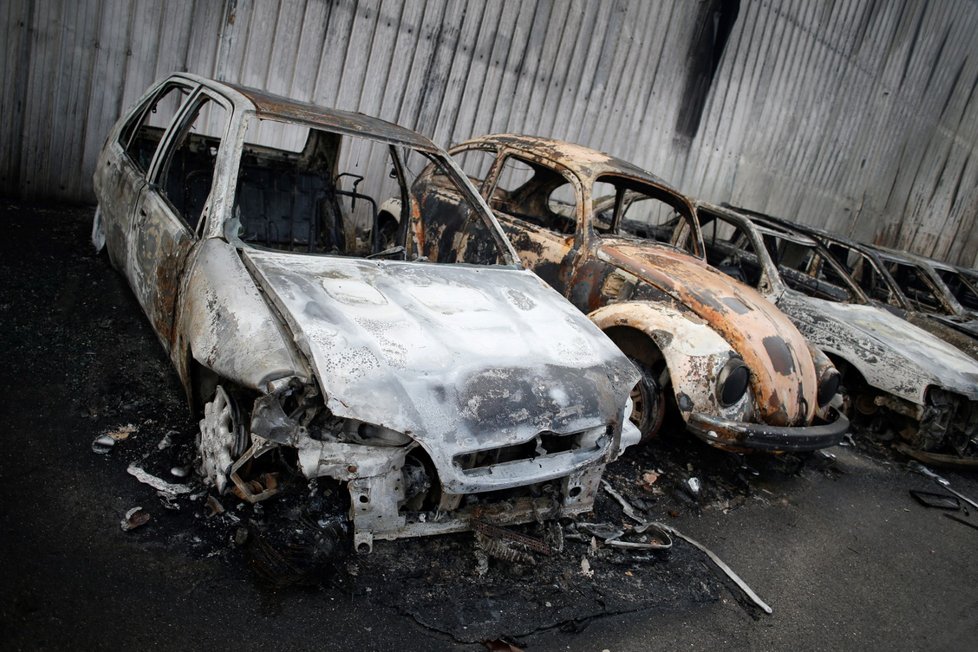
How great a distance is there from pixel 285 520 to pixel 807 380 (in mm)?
3359

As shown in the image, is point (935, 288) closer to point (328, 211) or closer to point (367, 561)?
point (328, 211)

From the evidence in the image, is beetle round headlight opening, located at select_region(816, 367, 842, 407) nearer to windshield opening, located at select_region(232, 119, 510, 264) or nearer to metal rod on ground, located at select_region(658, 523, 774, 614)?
metal rod on ground, located at select_region(658, 523, 774, 614)

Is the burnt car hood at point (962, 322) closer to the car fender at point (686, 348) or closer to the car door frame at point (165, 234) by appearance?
the car fender at point (686, 348)

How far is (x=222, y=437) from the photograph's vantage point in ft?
8.58

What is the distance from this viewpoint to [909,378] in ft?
16.8

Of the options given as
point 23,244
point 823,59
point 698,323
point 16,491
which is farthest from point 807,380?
point 823,59

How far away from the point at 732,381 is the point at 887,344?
230cm

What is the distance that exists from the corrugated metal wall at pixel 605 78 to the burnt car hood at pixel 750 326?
3446 mm

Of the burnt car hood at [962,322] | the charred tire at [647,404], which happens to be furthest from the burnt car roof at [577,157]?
the burnt car hood at [962,322]

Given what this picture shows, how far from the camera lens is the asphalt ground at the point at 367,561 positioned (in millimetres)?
2318

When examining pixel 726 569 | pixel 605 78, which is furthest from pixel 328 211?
pixel 605 78

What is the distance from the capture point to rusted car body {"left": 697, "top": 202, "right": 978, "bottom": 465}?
5168 mm

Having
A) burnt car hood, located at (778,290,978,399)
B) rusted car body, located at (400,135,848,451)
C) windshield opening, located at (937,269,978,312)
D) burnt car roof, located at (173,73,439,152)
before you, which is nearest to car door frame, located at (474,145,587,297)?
rusted car body, located at (400,135,848,451)

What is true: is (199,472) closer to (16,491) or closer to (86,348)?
(16,491)
